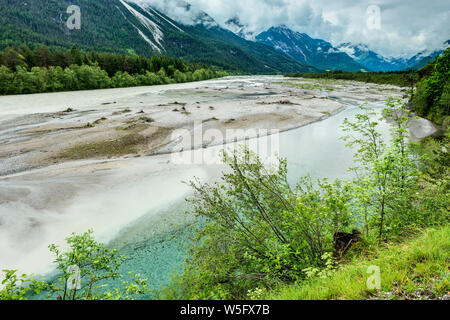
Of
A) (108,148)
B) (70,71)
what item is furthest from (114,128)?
(70,71)

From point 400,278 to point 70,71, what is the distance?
8781cm

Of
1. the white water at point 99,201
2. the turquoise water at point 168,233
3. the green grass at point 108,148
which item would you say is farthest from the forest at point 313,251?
the green grass at point 108,148

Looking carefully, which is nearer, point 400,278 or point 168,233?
point 400,278

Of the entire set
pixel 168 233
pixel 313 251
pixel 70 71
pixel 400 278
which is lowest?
pixel 168 233

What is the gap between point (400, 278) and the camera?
4.19 metres

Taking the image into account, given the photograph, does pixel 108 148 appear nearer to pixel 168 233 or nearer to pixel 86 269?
pixel 168 233

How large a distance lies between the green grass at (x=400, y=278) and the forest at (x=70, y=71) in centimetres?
8344

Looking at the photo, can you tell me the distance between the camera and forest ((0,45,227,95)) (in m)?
60.3

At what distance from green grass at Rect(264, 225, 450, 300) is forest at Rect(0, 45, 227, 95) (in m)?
83.4

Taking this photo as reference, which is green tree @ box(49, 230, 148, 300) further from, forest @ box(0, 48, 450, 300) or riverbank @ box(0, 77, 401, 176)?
riverbank @ box(0, 77, 401, 176)

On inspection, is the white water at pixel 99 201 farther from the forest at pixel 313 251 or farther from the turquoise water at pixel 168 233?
the forest at pixel 313 251

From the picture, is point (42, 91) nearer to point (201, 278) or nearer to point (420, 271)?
point (201, 278)

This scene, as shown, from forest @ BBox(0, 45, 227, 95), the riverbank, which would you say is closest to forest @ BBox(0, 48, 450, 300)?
the riverbank
